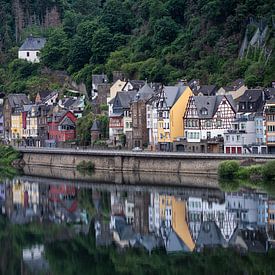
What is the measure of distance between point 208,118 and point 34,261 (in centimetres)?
3224

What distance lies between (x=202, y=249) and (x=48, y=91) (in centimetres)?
6162

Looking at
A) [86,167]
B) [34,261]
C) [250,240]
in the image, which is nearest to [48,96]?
[86,167]

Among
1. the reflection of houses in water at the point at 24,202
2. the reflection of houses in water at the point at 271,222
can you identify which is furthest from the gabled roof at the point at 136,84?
the reflection of houses in water at the point at 271,222

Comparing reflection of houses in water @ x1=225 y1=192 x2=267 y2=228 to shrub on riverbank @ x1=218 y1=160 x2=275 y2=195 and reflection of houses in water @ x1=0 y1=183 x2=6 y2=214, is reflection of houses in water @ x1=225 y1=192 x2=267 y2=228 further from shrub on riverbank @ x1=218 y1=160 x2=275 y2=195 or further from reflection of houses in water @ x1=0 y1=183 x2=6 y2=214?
reflection of houses in water @ x1=0 y1=183 x2=6 y2=214

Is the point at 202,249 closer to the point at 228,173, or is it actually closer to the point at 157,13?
the point at 228,173

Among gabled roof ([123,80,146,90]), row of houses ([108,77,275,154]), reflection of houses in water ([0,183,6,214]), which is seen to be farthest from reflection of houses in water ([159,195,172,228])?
gabled roof ([123,80,146,90])

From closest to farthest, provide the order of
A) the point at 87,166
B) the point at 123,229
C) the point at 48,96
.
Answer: the point at 123,229 < the point at 87,166 < the point at 48,96

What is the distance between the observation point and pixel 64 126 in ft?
283

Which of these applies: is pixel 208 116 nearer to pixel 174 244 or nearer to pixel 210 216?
pixel 210 216

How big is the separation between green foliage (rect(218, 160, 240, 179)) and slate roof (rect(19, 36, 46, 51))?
57.1 m

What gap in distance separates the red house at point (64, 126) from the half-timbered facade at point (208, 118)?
60.1ft

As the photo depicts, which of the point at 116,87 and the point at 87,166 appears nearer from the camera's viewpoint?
the point at 87,166

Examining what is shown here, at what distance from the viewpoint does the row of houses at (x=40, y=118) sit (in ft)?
284

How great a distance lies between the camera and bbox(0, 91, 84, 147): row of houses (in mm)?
86688
